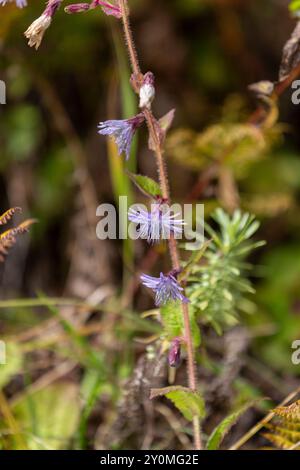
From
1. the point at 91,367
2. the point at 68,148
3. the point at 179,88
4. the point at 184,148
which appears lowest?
the point at 91,367

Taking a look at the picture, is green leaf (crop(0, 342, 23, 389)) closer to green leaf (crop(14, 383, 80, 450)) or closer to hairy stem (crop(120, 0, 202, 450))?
green leaf (crop(14, 383, 80, 450))

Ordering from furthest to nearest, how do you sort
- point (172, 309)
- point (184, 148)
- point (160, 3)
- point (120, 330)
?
point (160, 3) < point (184, 148) < point (120, 330) < point (172, 309)

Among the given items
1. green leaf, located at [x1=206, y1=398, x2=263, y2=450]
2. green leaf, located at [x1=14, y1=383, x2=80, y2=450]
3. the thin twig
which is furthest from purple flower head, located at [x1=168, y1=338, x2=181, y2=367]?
green leaf, located at [x1=14, y1=383, x2=80, y2=450]

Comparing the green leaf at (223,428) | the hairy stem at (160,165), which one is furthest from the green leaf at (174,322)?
the green leaf at (223,428)

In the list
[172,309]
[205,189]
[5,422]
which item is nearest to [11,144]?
[205,189]

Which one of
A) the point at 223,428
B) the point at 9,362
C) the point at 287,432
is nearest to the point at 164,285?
the point at 223,428

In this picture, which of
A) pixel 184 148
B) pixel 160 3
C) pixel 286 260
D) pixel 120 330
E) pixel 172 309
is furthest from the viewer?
pixel 160 3

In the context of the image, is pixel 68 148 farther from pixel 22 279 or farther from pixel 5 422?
pixel 5 422

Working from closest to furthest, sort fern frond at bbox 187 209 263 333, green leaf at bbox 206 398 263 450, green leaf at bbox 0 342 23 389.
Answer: green leaf at bbox 206 398 263 450 → fern frond at bbox 187 209 263 333 → green leaf at bbox 0 342 23 389
